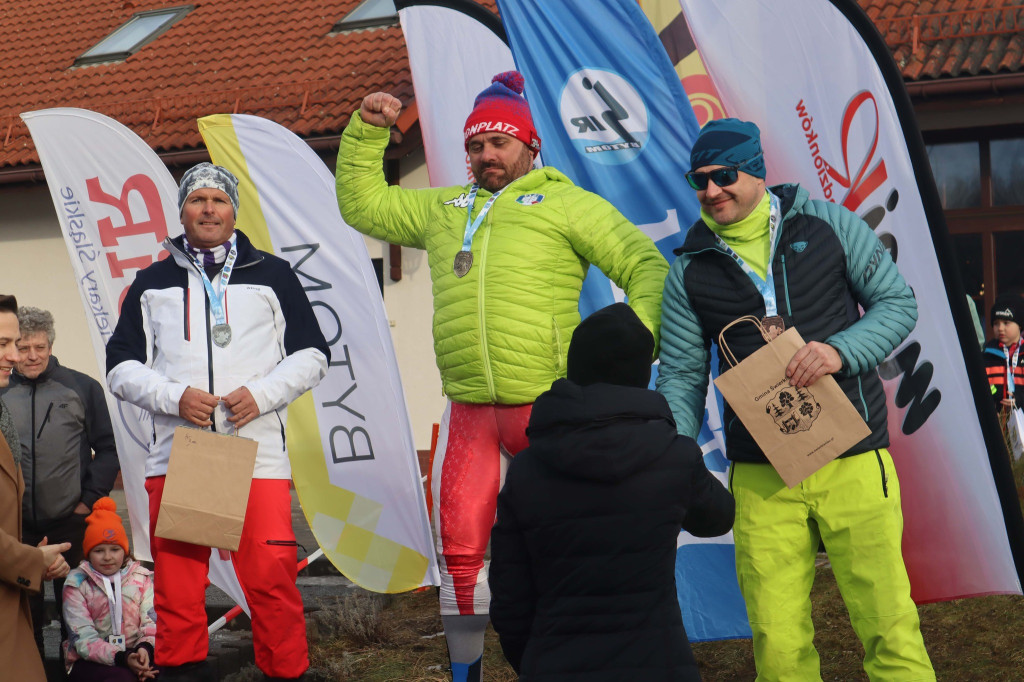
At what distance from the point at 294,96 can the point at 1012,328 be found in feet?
26.1

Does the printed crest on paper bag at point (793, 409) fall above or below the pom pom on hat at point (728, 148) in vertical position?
below

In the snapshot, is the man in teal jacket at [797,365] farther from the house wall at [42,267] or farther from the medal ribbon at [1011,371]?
the house wall at [42,267]

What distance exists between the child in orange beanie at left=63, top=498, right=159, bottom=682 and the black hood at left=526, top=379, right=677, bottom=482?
2892 mm

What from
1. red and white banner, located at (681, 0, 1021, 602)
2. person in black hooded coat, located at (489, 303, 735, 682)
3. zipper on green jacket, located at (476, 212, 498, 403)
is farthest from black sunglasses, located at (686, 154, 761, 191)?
person in black hooded coat, located at (489, 303, 735, 682)

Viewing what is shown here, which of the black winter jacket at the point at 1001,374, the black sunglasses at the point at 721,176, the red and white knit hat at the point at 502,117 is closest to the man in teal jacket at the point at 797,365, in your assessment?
A: the black sunglasses at the point at 721,176

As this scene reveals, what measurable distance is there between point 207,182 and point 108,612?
1.99 meters

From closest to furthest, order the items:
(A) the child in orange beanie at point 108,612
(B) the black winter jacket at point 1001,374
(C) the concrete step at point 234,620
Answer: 1. (A) the child in orange beanie at point 108,612
2. (C) the concrete step at point 234,620
3. (B) the black winter jacket at point 1001,374

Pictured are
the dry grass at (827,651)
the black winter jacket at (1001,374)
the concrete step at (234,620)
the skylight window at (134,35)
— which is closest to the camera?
the dry grass at (827,651)

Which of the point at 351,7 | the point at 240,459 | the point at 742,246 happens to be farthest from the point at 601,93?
the point at 351,7

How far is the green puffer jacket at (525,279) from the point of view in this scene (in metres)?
4.01

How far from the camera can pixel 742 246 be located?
12.3 ft

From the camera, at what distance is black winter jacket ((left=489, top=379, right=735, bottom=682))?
2.58 meters

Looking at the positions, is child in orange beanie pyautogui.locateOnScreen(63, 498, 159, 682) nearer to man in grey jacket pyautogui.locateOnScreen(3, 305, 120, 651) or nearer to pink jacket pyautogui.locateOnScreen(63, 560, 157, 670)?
pink jacket pyautogui.locateOnScreen(63, 560, 157, 670)

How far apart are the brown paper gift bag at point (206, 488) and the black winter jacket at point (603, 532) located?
161cm
